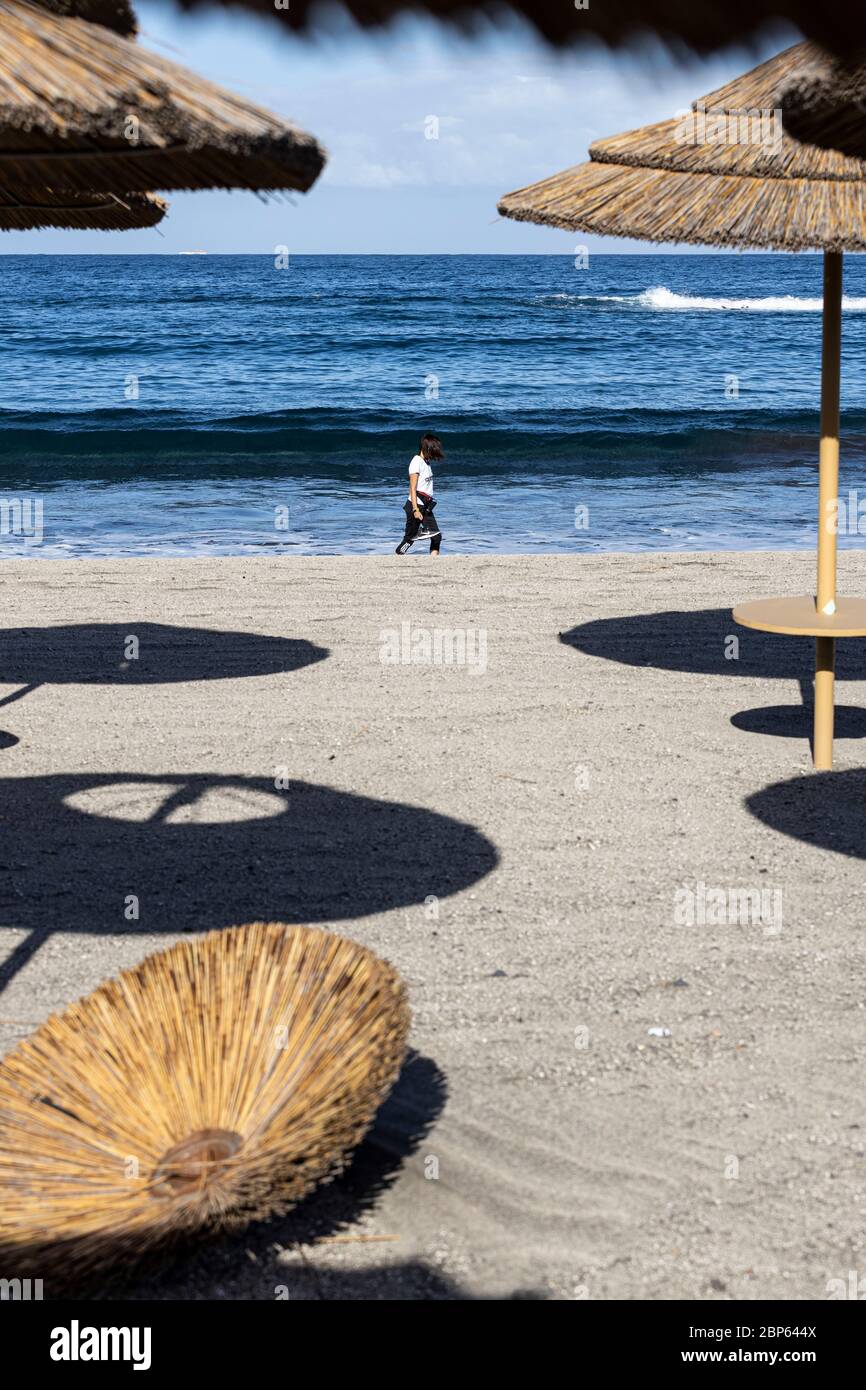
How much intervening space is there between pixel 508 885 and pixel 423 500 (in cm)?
879

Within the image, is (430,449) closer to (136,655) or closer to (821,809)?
(136,655)

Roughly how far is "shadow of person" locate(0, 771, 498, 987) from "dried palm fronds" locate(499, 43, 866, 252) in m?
2.80

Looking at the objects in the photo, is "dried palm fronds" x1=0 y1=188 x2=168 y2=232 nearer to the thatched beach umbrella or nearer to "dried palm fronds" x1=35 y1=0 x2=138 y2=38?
the thatched beach umbrella

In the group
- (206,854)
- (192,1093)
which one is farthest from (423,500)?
(192,1093)

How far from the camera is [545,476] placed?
20891 millimetres

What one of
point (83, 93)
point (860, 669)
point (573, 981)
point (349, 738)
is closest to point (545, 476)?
point (860, 669)

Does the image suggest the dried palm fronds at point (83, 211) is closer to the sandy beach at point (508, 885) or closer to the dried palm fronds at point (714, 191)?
the dried palm fronds at point (714, 191)

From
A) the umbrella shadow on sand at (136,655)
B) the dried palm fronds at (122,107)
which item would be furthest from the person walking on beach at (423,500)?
the dried palm fronds at (122,107)

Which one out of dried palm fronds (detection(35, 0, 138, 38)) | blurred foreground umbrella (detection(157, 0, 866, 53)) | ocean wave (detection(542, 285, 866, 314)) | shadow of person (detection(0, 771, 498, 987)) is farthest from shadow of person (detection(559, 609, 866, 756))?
ocean wave (detection(542, 285, 866, 314))

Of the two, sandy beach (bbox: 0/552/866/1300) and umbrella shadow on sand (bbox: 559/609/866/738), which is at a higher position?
umbrella shadow on sand (bbox: 559/609/866/738)

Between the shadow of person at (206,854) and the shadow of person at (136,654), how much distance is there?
175 centimetres

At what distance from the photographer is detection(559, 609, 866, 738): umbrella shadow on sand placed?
24.2 ft

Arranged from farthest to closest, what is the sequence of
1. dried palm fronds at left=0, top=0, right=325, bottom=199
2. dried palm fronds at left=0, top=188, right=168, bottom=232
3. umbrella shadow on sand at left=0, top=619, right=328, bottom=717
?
1. umbrella shadow on sand at left=0, top=619, right=328, bottom=717
2. dried palm fronds at left=0, top=188, right=168, bottom=232
3. dried palm fronds at left=0, top=0, right=325, bottom=199
